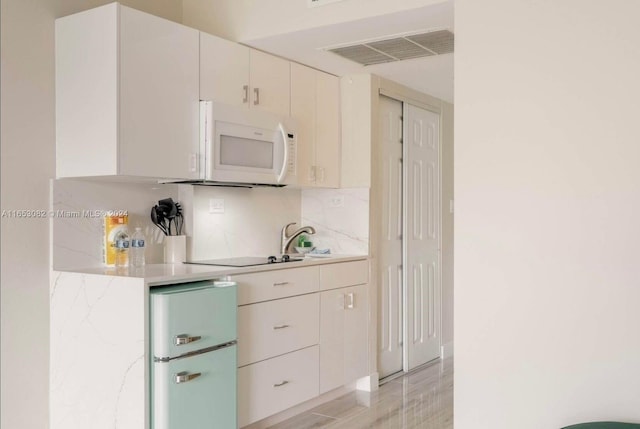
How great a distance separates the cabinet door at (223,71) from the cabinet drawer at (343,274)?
3.70 feet

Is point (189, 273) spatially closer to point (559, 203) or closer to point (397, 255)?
point (559, 203)

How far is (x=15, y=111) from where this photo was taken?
2830 mm

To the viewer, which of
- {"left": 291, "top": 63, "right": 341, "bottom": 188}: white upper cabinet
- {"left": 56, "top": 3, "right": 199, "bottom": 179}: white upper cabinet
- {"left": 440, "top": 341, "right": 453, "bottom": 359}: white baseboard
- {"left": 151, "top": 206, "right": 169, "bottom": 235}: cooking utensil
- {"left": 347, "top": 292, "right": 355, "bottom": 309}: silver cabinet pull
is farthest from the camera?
{"left": 440, "top": 341, "right": 453, "bottom": 359}: white baseboard

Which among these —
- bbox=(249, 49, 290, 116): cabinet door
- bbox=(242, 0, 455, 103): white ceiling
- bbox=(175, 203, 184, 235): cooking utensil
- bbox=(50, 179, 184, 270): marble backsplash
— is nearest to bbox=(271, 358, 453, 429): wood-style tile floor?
bbox=(175, 203, 184, 235): cooking utensil

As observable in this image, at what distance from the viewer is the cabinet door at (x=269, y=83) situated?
3.52 metres

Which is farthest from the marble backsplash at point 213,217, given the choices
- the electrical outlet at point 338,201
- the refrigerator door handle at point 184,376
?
the refrigerator door handle at point 184,376

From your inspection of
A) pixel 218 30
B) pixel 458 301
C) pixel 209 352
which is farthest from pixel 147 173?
pixel 458 301

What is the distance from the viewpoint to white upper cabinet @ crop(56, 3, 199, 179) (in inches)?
109

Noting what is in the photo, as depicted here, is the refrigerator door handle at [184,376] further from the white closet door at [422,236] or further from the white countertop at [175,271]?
the white closet door at [422,236]

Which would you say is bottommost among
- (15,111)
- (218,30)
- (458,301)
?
(458,301)

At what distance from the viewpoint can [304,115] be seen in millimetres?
3945

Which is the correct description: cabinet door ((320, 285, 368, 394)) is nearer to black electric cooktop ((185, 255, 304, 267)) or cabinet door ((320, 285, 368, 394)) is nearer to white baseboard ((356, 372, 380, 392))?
white baseboard ((356, 372, 380, 392))

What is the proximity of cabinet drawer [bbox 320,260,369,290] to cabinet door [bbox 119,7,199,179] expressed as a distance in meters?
1.10

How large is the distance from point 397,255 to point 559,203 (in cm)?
222
